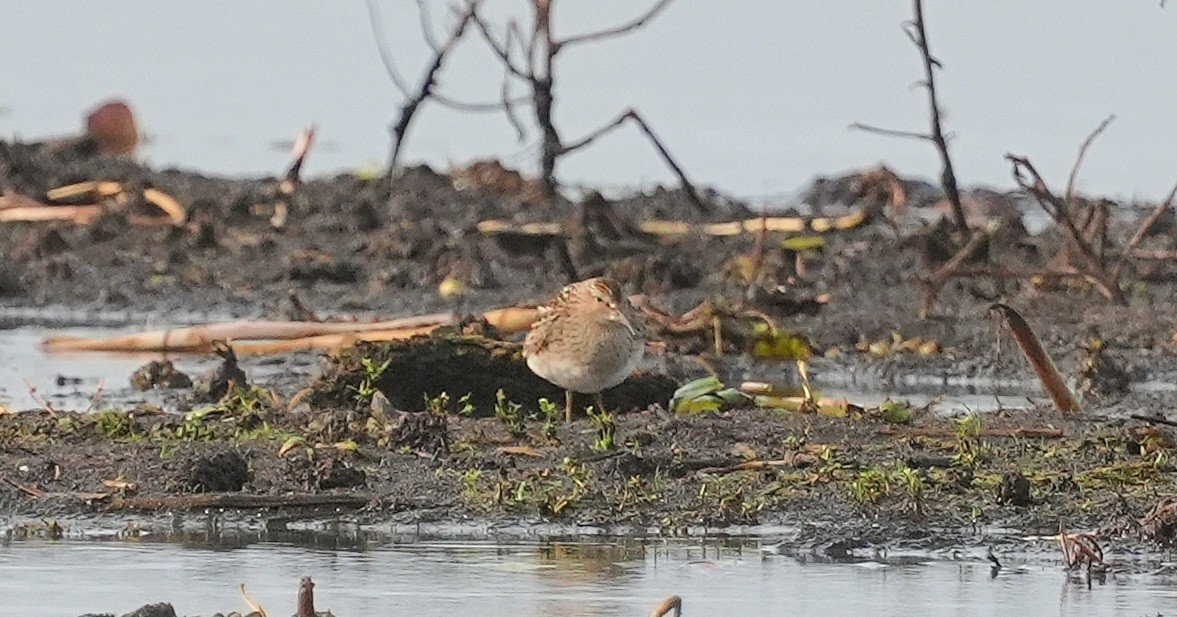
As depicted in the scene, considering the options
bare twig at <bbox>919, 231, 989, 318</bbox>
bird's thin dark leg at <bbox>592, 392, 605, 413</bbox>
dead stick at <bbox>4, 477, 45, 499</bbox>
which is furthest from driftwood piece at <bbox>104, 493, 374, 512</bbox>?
bare twig at <bbox>919, 231, 989, 318</bbox>

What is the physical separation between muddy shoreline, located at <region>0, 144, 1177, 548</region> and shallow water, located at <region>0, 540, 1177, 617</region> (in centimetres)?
42

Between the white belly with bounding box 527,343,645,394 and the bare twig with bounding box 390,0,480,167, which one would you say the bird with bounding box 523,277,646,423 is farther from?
the bare twig with bounding box 390,0,480,167

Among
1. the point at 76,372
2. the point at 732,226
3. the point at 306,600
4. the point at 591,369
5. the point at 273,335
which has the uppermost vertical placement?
the point at 732,226

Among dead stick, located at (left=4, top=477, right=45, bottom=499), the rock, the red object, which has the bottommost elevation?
dead stick, located at (left=4, top=477, right=45, bottom=499)

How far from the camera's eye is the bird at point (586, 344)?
9781mm

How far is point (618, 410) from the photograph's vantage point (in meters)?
10.5

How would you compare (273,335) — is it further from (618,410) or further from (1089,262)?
(1089,262)

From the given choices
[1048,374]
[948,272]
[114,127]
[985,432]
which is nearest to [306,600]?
[985,432]

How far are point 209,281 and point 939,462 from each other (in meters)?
8.33

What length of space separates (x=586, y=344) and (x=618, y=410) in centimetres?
76

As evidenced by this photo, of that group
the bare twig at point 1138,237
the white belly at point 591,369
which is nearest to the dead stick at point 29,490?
the white belly at point 591,369

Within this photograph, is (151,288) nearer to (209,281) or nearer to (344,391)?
(209,281)

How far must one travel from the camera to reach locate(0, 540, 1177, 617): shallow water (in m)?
6.81

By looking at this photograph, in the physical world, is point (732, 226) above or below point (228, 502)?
above
